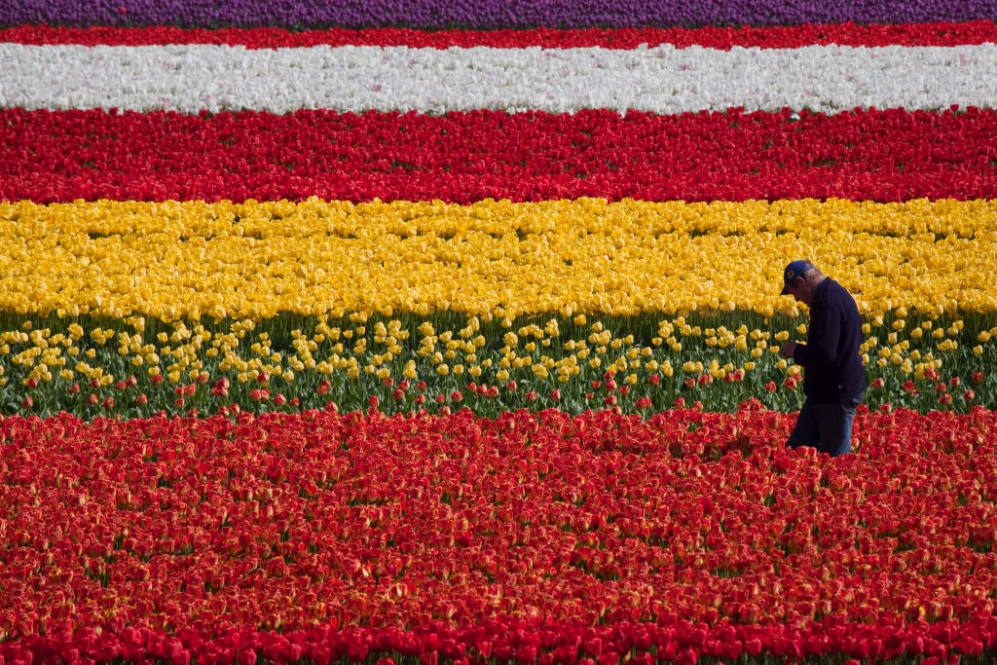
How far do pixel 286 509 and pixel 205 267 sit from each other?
420 centimetres

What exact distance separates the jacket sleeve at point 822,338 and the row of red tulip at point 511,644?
61.0 inches

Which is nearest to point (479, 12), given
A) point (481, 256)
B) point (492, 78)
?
point (492, 78)

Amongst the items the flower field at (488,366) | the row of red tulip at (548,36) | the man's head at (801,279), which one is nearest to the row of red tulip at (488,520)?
the flower field at (488,366)

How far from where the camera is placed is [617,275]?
884 centimetres

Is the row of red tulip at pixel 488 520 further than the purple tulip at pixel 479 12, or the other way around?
the purple tulip at pixel 479 12

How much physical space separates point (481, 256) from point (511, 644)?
18.4ft

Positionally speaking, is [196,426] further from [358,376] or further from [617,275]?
[617,275]

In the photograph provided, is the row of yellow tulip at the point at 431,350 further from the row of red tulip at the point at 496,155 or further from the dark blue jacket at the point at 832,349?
the row of red tulip at the point at 496,155

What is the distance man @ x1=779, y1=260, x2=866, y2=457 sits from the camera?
17.9ft

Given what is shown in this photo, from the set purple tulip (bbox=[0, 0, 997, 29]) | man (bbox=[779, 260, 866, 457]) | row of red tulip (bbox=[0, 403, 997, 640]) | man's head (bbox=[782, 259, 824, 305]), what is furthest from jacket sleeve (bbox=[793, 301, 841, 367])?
purple tulip (bbox=[0, 0, 997, 29])

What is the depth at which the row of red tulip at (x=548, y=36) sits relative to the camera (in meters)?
17.9

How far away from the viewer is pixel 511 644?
426 cm

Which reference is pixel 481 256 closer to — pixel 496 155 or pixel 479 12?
pixel 496 155

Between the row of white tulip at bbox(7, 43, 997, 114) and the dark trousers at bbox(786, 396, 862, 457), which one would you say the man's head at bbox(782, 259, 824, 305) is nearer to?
the dark trousers at bbox(786, 396, 862, 457)
